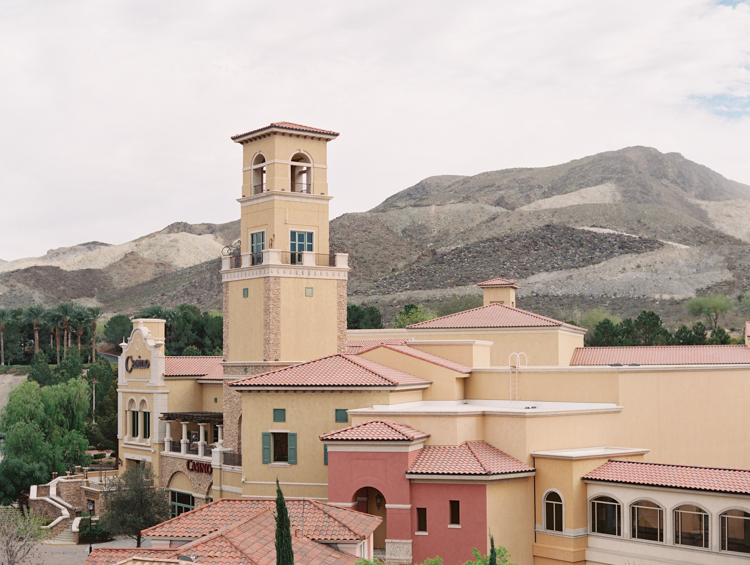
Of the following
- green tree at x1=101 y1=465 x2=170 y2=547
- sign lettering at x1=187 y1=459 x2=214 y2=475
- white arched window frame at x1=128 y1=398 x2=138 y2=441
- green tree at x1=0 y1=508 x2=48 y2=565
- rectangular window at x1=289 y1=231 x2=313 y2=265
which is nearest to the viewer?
green tree at x1=0 y1=508 x2=48 y2=565

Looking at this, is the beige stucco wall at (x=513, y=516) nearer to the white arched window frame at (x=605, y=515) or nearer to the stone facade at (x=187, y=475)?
the white arched window frame at (x=605, y=515)

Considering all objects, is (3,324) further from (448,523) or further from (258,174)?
(448,523)

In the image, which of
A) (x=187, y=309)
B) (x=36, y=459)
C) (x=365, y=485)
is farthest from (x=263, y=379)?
(x=187, y=309)

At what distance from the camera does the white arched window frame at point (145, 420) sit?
49.3 meters

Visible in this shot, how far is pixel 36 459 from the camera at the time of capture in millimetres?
58375

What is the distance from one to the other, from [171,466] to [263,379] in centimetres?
1341

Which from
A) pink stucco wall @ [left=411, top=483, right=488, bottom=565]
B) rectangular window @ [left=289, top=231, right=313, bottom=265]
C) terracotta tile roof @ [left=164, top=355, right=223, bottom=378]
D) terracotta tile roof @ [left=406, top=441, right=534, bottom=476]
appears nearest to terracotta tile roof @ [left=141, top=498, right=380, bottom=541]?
pink stucco wall @ [left=411, top=483, right=488, bottom=565]

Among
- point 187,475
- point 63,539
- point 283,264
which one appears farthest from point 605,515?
point 63,539

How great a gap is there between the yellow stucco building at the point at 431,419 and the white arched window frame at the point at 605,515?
0.16 feet

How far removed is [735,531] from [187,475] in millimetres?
28469

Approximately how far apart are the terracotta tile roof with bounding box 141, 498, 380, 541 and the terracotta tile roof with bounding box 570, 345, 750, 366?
2667cm

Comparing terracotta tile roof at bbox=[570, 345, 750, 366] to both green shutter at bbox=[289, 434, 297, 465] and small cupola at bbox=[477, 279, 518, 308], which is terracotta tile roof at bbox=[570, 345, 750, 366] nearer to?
small cupola at bbox=[477, 279, 518, 308]

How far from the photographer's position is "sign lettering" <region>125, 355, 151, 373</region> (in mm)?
49969

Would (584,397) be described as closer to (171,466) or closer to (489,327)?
(489,327)
